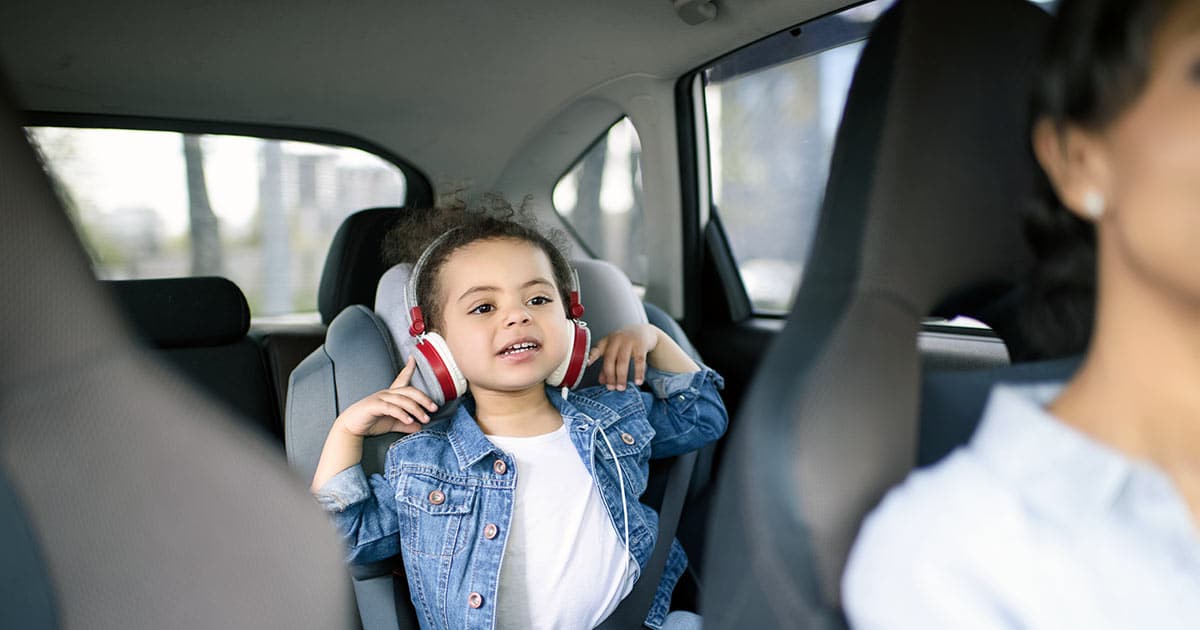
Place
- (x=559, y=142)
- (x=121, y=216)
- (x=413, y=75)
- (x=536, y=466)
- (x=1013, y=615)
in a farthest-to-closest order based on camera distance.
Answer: (x=559, y=142)
(x=121, y=216)
(x=413, y=75)
(x=536, y=466)
(x=1013, y=615)

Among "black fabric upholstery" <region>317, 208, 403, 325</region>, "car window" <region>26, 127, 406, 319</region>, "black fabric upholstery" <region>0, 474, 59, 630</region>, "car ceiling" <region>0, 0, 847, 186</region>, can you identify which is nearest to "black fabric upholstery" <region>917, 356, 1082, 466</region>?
"black fabric upholstery" <region>0, 474, 59, 630</region>

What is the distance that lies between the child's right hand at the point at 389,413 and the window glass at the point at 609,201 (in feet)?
3.80

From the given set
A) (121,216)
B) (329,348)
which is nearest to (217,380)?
(121,216)

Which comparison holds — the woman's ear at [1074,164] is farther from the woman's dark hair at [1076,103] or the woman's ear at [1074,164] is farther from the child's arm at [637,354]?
the child's arm at [637,354]

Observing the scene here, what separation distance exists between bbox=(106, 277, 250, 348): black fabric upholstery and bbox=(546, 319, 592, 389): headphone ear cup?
110 centimetres

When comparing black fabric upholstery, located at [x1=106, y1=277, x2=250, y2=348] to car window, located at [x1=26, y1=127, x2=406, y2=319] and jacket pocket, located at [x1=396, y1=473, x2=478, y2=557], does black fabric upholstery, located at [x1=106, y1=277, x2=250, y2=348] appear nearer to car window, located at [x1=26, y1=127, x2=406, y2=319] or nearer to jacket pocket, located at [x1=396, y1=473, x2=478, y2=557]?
car window, located at [x1=26, y1=127, x2=406, y2=319]

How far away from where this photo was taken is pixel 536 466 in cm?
144

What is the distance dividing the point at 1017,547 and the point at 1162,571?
0.09 m

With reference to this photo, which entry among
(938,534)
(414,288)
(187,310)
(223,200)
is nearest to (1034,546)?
(938,534)

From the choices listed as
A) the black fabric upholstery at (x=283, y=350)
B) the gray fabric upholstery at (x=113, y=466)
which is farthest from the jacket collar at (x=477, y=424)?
the black fabric upholstery at (x=283, y=350)

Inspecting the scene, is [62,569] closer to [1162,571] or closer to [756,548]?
[756,548]

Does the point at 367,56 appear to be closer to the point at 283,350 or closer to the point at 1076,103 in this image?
the point at 283,350

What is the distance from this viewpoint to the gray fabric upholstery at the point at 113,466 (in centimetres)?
59

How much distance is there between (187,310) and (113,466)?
1645 millimetres
